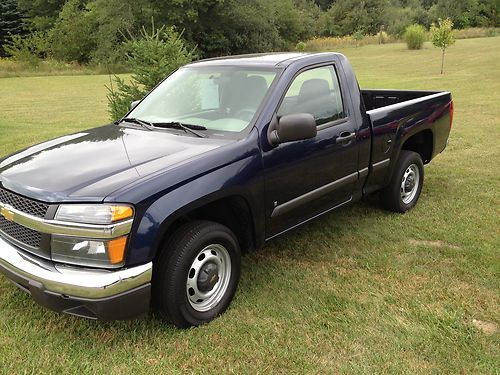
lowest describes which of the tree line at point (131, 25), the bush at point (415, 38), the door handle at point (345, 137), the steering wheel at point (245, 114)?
the door handle at point (345, 137)

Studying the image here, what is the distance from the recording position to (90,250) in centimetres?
267

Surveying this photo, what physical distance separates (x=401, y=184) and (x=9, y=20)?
59.2 meters

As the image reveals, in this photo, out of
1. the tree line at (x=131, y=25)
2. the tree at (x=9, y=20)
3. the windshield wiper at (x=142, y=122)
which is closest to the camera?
the windshield wiper at (x=142, y=122)

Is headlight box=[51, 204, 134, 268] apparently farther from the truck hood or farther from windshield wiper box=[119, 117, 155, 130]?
windshield wiper box=[119, 117, 155, 130]

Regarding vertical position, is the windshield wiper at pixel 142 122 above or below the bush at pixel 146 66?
below

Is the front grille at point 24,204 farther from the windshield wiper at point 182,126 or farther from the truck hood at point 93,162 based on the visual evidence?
the windshield wiper at point 182,126

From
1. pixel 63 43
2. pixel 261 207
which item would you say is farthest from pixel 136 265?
pixel 63 43

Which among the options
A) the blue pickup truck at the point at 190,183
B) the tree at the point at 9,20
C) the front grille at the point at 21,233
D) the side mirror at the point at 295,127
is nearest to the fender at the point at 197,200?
the blue pickup truck at the point at 190,183

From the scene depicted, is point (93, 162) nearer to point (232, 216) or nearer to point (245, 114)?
point (232, 216)

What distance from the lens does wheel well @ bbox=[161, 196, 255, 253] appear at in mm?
3324

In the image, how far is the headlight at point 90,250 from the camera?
264cm

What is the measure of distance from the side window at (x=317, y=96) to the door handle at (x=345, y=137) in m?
0.16

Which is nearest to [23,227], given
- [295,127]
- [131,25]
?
[295,127]

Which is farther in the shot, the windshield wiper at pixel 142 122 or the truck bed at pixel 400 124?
the truck bed at pixel 400 124
